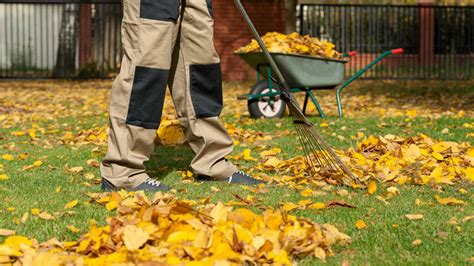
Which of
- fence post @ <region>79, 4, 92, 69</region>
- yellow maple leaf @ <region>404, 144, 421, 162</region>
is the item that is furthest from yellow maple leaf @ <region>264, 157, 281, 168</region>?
fence post @ <region>79, 4, 92, 69</region>

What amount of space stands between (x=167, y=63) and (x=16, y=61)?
18.7 metres

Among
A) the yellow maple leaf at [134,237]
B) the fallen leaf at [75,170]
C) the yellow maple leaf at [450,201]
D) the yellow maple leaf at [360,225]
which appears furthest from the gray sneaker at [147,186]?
the yellow maple leaf at [134,237]

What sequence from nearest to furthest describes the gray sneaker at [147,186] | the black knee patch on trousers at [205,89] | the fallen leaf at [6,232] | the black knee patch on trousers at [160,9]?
the fallen leaf at [6,232], the black knee patch on trousers at [160,9], the gray sneaker at [147,186], the black knee patch on trousers at [205,89]

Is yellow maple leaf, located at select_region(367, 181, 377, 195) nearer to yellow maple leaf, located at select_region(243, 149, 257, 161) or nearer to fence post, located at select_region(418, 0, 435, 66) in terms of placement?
yellow maple leaf, located at select_region(243, 149, 257, 161)

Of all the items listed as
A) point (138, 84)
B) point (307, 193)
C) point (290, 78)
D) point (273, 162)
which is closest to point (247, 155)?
point (273, 162)

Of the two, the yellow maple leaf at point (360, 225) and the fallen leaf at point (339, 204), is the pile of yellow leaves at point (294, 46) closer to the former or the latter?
the fallen leaf at point (339, 204)

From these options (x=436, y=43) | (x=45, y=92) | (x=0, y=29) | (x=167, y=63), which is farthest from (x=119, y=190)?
(x=0, y=29)

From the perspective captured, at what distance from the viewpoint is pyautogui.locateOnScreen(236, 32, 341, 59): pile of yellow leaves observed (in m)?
10.0

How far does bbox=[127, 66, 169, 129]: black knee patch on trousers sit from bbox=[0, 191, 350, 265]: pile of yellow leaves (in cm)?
122

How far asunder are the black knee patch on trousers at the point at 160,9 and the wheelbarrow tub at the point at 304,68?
4766mm

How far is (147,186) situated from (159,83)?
22.1 inches

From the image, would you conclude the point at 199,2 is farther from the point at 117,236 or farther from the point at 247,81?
the point at 247,81

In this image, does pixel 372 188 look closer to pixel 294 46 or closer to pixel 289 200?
pixel 289 200

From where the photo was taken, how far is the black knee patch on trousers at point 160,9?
16.5 feet
